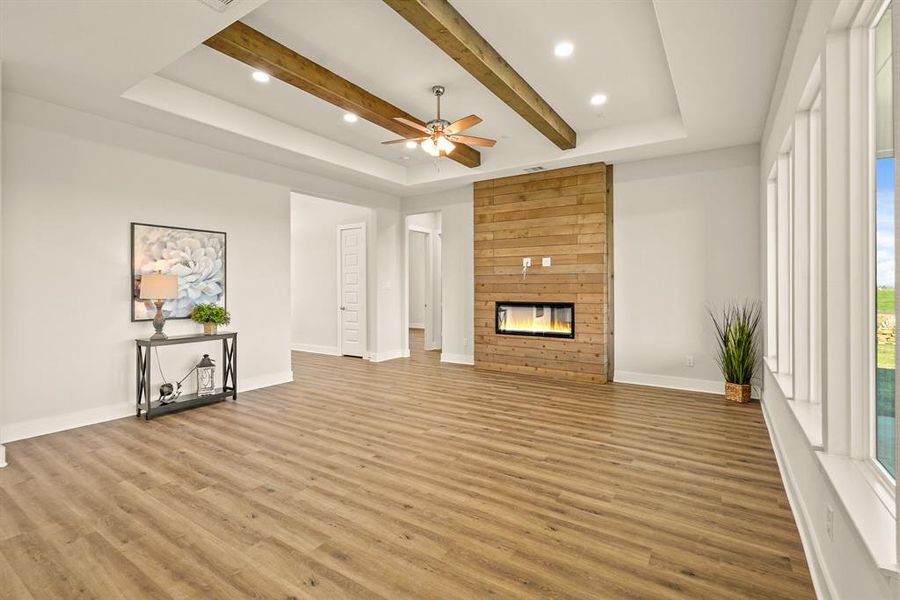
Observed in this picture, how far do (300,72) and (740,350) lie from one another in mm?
5100

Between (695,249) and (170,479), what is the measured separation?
5.71 metres

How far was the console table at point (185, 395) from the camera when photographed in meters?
4.45

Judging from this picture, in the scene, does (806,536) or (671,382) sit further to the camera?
(671,382)

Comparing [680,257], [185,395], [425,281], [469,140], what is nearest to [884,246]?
[469,140]

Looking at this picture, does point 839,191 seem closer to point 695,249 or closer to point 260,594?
point 260,594

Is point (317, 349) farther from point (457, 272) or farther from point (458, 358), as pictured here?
point (457, 272)

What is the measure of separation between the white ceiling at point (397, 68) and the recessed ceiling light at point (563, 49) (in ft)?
0.25

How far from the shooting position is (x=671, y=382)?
5.68 metres

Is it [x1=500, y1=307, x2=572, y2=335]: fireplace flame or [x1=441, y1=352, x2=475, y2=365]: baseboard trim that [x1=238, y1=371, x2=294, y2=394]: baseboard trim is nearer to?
[x1=441, y1=352, x2=475, y2=365]: baseboard trim

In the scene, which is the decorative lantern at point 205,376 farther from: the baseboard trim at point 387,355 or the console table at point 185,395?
the baseboard trim at point 387,355

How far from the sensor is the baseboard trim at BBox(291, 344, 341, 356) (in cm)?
846

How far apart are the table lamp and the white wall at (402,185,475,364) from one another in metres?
4.10

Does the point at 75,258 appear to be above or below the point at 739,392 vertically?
above

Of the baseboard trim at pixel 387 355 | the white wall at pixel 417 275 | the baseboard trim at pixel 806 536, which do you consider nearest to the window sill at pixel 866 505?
the baseboard trim at pixel 806 536
